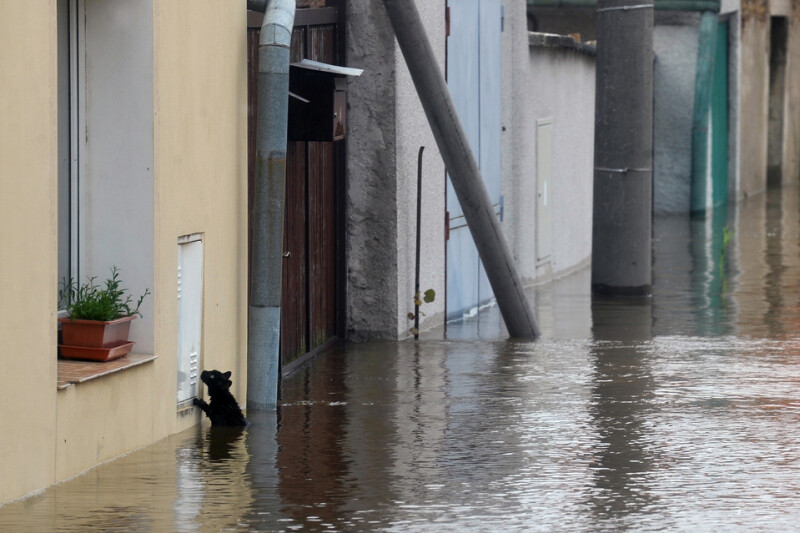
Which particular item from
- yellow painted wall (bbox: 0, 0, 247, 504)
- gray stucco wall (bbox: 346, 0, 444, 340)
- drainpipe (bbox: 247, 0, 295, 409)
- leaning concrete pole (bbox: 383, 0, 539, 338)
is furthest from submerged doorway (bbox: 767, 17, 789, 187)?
yellow painted wall (bbox: 0, 0, 247, 504)

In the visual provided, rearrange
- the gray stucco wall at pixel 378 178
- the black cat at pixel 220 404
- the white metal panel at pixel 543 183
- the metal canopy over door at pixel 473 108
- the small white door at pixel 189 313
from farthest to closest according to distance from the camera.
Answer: the white metal panel at pixel 543 183, the metal canopy over door at pixel 473 108, the gray stucco wall at pixel 378 178, the black cat at pixel 220 404, the small white door at pixel 189 313

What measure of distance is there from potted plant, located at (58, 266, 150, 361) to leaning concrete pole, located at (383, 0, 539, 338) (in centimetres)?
406

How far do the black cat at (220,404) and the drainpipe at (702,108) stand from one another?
56.6 ft

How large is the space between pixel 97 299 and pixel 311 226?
143 inches

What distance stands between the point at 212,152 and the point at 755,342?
4.74m

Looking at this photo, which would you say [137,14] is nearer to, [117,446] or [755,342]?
[117,446]

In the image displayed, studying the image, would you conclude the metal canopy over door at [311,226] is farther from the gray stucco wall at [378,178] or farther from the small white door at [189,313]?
the small white door at [189,313]

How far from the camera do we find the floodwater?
599 centimetres

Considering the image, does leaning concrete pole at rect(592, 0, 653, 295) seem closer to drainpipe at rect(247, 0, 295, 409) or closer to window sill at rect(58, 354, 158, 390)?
drainpipe at rect(247, 0, 295, 409)

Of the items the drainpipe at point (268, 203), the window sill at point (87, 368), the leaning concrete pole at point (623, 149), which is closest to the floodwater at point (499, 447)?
the drainpipe at point (268, 203)

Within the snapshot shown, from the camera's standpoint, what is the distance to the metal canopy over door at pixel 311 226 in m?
10.0

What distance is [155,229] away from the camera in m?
7.25

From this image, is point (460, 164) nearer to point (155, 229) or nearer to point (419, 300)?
point (419, 300)

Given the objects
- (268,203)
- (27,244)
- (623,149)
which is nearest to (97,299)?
(27,244)
